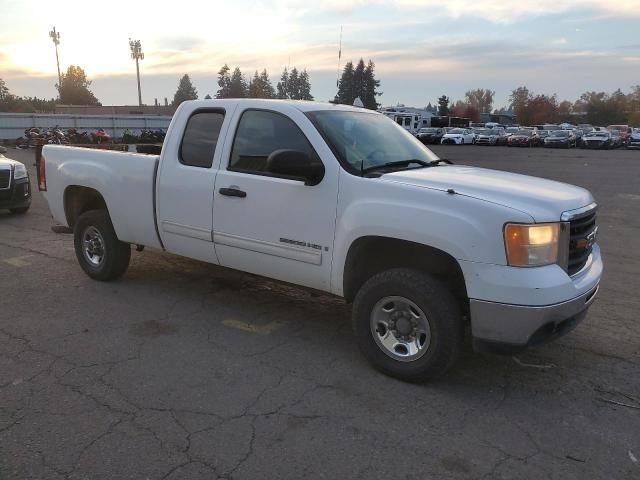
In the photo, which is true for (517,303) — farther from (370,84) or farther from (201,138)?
(370,84)

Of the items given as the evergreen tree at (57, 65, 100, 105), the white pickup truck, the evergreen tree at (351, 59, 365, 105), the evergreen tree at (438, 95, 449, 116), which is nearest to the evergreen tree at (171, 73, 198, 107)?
the evergreen tree at (57, 65, 100, 105)

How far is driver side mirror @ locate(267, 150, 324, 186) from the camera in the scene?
12.7 ft

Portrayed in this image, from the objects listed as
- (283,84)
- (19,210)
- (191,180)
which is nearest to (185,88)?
(283,84)

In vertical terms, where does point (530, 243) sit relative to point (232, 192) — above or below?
below

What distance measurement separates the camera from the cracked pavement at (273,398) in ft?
9.53

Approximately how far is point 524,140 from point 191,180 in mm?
48962

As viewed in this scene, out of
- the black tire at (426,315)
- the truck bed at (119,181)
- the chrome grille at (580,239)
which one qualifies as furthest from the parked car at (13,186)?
the chrome grille at (580,239)

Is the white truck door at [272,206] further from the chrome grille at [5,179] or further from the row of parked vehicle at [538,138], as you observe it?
the row of parked vehicle at [538,138]

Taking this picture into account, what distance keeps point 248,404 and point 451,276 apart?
1618 millimetres

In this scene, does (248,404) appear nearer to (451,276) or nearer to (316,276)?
(316,276)

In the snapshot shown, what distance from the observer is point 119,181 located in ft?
18.0

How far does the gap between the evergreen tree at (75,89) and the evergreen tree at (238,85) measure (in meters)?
25.2

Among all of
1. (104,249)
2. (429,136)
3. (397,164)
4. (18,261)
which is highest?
(397,164)

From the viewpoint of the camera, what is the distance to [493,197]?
3.46m
